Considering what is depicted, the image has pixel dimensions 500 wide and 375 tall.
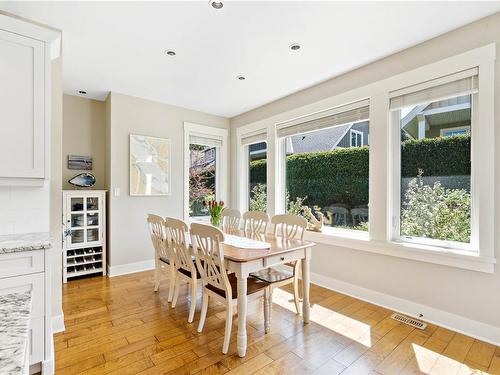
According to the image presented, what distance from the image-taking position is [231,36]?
94.3 inches

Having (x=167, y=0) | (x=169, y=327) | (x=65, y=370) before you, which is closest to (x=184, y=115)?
(x=167, y=0)

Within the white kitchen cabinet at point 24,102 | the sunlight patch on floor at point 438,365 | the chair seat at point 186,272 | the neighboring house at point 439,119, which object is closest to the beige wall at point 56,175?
the white kitchen cabinet at point 24,102

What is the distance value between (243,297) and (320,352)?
2.39 ft

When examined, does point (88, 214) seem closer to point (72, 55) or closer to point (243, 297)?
point (72, 55)

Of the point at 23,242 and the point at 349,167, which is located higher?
the point at 349,167

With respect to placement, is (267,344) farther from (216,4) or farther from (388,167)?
(216,4)

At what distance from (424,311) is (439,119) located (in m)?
1.79

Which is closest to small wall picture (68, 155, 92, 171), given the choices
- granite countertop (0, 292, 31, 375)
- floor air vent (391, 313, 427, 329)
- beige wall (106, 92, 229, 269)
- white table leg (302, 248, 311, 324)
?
beige wall (106, 92, 229, 269)

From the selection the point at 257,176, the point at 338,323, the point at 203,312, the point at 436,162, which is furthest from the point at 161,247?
the point at 436,162

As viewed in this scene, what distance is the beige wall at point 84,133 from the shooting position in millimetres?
3863

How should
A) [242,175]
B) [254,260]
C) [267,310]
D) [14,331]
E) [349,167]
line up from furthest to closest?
[242,175]
[349,167]
[267,310]
[254,260]
[14,331]

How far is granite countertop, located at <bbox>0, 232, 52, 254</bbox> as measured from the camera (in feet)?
5.47

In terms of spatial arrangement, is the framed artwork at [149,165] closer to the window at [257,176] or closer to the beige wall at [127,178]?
the beige wall at [127,178]

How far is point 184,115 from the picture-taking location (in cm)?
446
